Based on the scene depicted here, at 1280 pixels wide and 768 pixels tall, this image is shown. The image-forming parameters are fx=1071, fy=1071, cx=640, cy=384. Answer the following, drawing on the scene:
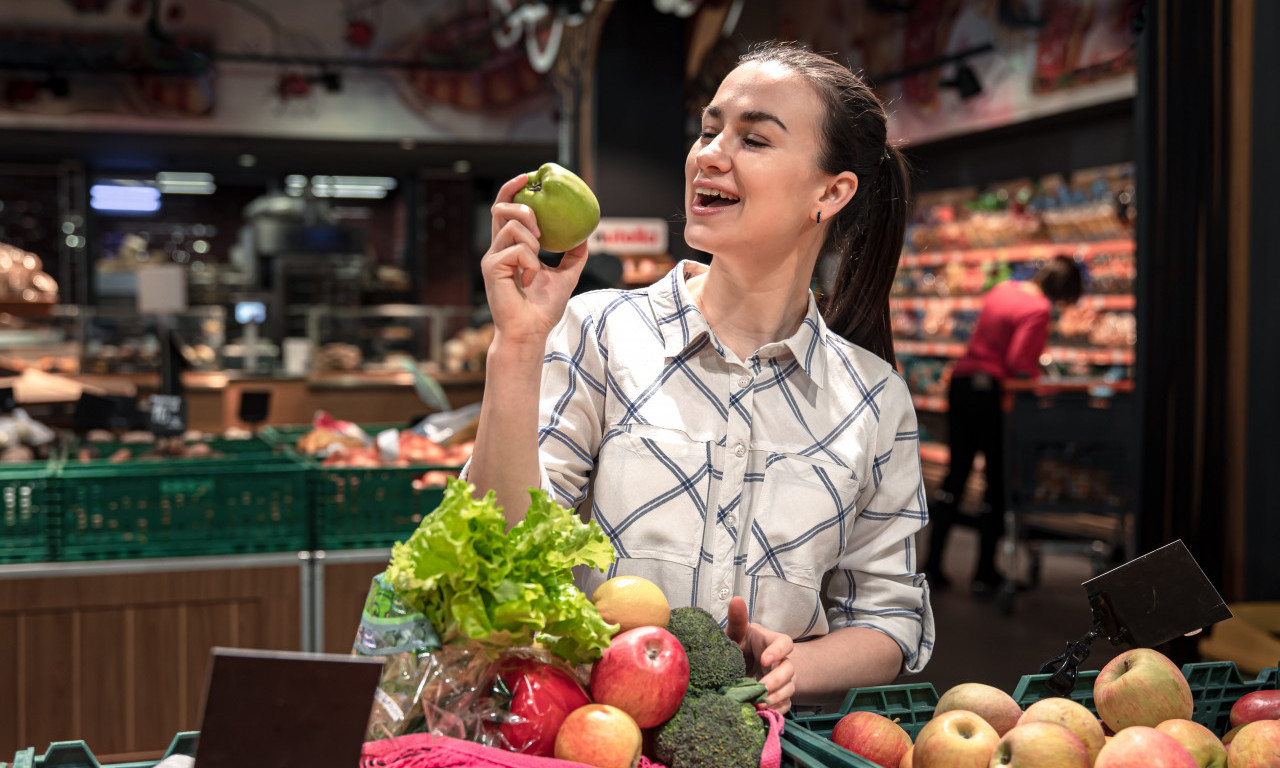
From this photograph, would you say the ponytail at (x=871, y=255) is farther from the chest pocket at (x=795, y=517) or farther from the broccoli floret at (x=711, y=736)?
the broccoli floret at (x=711, y=736)

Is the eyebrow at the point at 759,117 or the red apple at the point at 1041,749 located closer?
the red apple at the point at 1041,749

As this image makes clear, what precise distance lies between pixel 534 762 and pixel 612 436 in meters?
0.62

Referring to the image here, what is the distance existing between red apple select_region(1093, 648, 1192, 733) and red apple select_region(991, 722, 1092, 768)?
15cm

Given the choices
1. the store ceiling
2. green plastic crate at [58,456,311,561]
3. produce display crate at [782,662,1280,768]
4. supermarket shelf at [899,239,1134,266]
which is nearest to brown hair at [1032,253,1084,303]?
supermarket shelf at [899,239,1134,266]

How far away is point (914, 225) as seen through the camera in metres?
9.98

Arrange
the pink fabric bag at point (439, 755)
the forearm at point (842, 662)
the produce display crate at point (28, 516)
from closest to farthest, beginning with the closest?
1. the pink fabric bag at point (439, 755)
2. the forearm at point (842, 662)
3. the produce display crate at point (28, 516)

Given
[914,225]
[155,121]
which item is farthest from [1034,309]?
[155,121]

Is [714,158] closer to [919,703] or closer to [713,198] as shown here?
[713,198]

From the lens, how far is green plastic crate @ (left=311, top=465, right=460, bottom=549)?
3.23 metres

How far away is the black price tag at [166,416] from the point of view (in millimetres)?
3879

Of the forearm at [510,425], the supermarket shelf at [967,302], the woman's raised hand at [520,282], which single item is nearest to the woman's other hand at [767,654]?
the forearm at [510,425]

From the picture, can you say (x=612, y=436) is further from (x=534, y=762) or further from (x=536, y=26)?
(x=536, y=26)

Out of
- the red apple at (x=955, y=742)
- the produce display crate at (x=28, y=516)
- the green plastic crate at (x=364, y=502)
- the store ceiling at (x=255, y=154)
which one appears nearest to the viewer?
the red apple at (x=955, y=742)

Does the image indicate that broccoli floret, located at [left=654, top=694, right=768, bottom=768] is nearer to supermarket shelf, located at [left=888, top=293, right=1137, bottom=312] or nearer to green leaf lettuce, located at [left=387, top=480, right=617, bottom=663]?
green leaf lettuce, located at [left=387, top=480, right=617, bottom=663]
